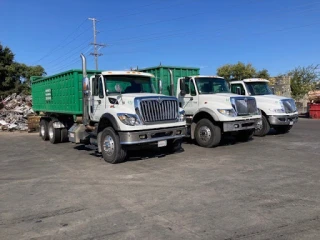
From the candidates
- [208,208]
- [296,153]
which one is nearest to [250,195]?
[208,208]

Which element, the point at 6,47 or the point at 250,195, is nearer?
the point at 250,195

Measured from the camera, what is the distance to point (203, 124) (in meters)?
11.1

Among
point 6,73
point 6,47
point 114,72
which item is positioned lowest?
point 114,72

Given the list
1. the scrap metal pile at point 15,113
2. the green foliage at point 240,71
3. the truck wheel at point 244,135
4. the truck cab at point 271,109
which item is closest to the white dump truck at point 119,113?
the truck wheel at point 244,135

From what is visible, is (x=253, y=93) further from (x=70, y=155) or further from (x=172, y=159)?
(x=70, y=155)

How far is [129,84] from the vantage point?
387 inches

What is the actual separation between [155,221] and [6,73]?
1258 inches

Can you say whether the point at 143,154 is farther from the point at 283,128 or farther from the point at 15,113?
the point at 15,113

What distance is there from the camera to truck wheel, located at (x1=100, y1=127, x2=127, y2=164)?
28.3 feet

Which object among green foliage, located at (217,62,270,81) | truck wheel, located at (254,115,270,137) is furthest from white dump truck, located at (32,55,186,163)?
green foliage, located at (217,62,270,81)

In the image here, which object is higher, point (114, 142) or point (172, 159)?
point (114, 142)

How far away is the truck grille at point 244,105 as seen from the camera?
35.7 ft

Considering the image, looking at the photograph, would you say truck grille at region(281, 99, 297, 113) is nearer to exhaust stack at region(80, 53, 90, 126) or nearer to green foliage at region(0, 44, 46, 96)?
exhaust stack at region(80, 53, 90, 126)

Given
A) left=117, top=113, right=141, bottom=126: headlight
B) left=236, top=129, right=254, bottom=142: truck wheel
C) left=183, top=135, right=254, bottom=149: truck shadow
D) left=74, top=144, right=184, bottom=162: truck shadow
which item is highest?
left=117, top=113, right=141, bottom=126: headlight
